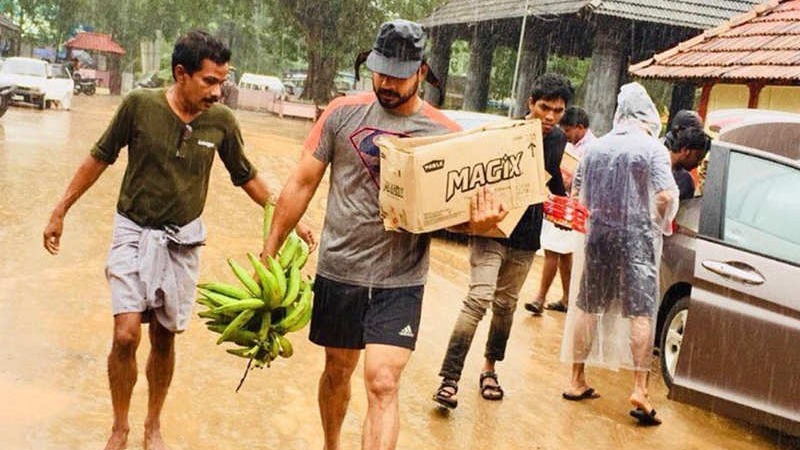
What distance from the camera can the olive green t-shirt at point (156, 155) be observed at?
4410mm

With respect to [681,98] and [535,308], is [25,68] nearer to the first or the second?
[681,98]

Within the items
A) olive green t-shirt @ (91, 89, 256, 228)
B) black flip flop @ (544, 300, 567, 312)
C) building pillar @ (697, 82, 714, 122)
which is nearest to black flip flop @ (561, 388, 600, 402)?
black flip flop @ (544, 300, 567, 312)

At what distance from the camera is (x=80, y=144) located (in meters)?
19.5

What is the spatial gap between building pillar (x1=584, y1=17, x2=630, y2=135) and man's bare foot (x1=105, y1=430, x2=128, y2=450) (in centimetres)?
1477

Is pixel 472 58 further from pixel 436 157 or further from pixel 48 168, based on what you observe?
pixel 436 157

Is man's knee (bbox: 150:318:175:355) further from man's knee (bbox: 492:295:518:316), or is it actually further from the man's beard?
man's knee (bbox: 492:295:518:316)

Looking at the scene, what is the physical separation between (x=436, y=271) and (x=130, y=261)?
6.32 metres


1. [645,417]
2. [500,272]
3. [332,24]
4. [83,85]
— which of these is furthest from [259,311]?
[83,85]

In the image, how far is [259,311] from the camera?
4344mm

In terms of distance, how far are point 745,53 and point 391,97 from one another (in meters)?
10.4

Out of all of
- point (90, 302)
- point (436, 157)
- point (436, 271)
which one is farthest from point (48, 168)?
point (436, 157)

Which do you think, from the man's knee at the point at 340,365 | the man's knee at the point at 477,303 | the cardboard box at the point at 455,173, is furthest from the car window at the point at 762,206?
the man's knee at the point at 340,365

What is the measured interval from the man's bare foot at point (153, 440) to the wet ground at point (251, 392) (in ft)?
0.44

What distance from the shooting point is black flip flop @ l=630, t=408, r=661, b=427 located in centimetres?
601
